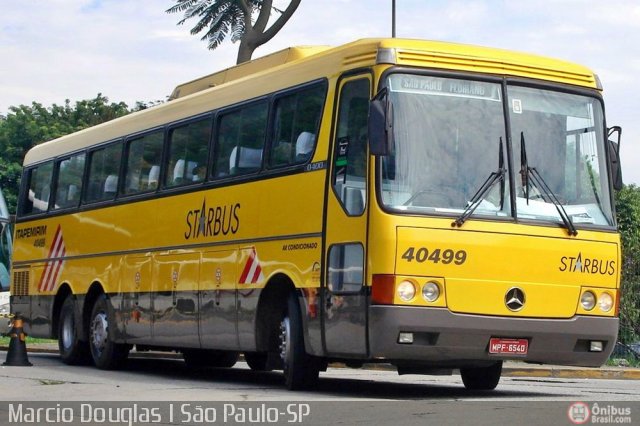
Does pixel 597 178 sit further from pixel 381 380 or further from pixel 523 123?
pixel 381 380

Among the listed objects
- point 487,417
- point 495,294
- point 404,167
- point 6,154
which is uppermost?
point 6,154

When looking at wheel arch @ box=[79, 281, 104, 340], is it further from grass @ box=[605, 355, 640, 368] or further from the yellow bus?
grass @ box=[605, 355, 640, 368]

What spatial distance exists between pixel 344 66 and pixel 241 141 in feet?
8.80

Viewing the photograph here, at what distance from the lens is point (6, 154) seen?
65.6 m

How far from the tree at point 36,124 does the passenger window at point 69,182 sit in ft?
133

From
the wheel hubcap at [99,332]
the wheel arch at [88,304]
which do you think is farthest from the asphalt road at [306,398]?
the wheel arch at [88,304]

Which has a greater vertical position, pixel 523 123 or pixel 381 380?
pixel 523 123

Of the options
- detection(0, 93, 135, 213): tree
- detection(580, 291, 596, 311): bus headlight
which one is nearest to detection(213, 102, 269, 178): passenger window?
detection(580, 291, 596, 311): bus headlight

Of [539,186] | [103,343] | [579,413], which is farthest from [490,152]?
[103,343]

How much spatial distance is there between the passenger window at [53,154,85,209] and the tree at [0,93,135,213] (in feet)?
133

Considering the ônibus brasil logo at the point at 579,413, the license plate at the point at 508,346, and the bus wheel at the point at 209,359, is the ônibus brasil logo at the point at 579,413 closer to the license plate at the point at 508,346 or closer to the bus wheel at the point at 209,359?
the license plate at the point at 508,346

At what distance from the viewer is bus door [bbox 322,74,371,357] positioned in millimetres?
13977

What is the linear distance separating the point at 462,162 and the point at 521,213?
2.64 feet

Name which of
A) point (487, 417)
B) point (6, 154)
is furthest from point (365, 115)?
point (6, 154)
